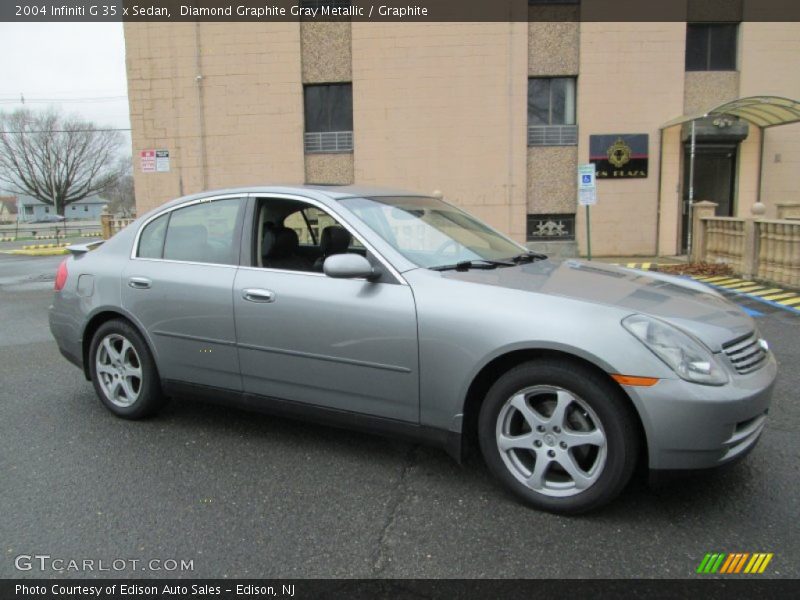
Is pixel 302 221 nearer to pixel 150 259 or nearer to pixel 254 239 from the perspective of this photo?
pixel 254 239

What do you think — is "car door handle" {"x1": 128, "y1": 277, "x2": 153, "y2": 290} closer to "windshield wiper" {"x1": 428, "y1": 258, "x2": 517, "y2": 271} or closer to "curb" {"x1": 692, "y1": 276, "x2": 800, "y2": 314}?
"windshield wiper" {"x1": 428, "y1": 258, "x2": 517, "y2": 271}

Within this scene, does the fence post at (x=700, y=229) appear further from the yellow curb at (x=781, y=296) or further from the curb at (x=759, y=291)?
the yellow curb at (x=781, y=296)

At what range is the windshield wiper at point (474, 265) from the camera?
139 inches

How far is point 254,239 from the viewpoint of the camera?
4.03 m

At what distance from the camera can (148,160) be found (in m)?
17.9

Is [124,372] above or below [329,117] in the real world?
below

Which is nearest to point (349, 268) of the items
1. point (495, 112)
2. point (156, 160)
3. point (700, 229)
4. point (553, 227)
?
point (700, 229)

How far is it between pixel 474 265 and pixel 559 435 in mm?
1082

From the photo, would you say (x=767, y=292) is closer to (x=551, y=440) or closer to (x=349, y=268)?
(x=551, y=440)

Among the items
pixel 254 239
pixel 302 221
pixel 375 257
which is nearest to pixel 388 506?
pixel 375 257

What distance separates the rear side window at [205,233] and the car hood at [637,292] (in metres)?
1.49

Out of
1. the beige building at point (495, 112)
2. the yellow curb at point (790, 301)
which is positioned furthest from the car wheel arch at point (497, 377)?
the beige building at point (495, 112)

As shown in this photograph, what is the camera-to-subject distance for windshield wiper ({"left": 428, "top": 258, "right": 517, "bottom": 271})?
11.6 feet

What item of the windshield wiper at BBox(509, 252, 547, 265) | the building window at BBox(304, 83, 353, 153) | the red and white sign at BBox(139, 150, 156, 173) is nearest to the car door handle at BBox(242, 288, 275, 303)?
the windshield wiper at BBox(509, 252, 547, 265)
